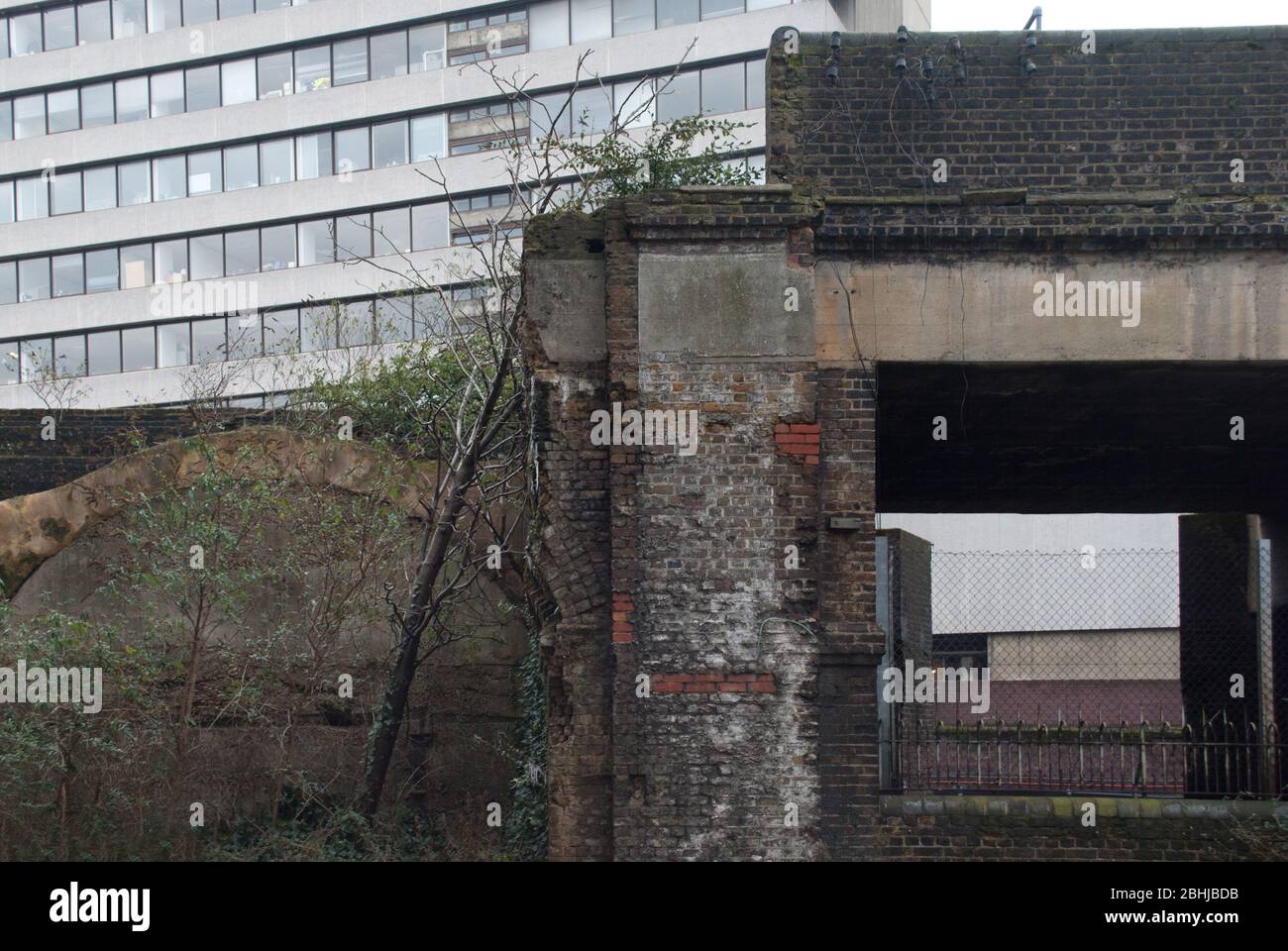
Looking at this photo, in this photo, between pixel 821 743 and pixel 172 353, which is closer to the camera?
pixel 821 743

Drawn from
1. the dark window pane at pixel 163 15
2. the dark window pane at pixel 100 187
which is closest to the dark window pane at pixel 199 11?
the dark window pane at pixel 163 15

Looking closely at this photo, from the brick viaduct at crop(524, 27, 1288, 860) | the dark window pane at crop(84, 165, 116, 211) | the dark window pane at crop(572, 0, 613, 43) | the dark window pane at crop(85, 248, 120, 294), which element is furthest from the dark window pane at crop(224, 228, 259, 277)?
the brick viaduct at crop(524, 27, 1288, 860)

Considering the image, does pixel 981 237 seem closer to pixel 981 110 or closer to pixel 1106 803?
pixel 981 110

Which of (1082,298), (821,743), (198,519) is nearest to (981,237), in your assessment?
(1082,298)

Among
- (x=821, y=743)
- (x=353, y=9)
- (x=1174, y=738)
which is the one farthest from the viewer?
(x=353, y=9)

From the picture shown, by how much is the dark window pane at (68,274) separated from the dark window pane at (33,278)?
Answer: 0.39m

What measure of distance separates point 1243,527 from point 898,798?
332 inches

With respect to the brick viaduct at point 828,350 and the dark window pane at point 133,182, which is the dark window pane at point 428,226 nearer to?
the dark window pane at point 133,182

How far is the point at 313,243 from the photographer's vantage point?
4416 cm

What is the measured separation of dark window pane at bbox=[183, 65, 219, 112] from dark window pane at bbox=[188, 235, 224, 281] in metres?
4.25

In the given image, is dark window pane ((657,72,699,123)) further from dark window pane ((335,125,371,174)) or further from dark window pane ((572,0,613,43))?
dark window pane ((335,125,371,174))

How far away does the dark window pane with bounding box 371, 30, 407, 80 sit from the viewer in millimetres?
43312

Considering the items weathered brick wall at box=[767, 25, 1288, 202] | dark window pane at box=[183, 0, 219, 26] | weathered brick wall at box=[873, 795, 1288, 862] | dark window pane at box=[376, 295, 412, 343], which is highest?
dark window pane at box=[183, 0, 219, 26]

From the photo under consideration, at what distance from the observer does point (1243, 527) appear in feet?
55.1
